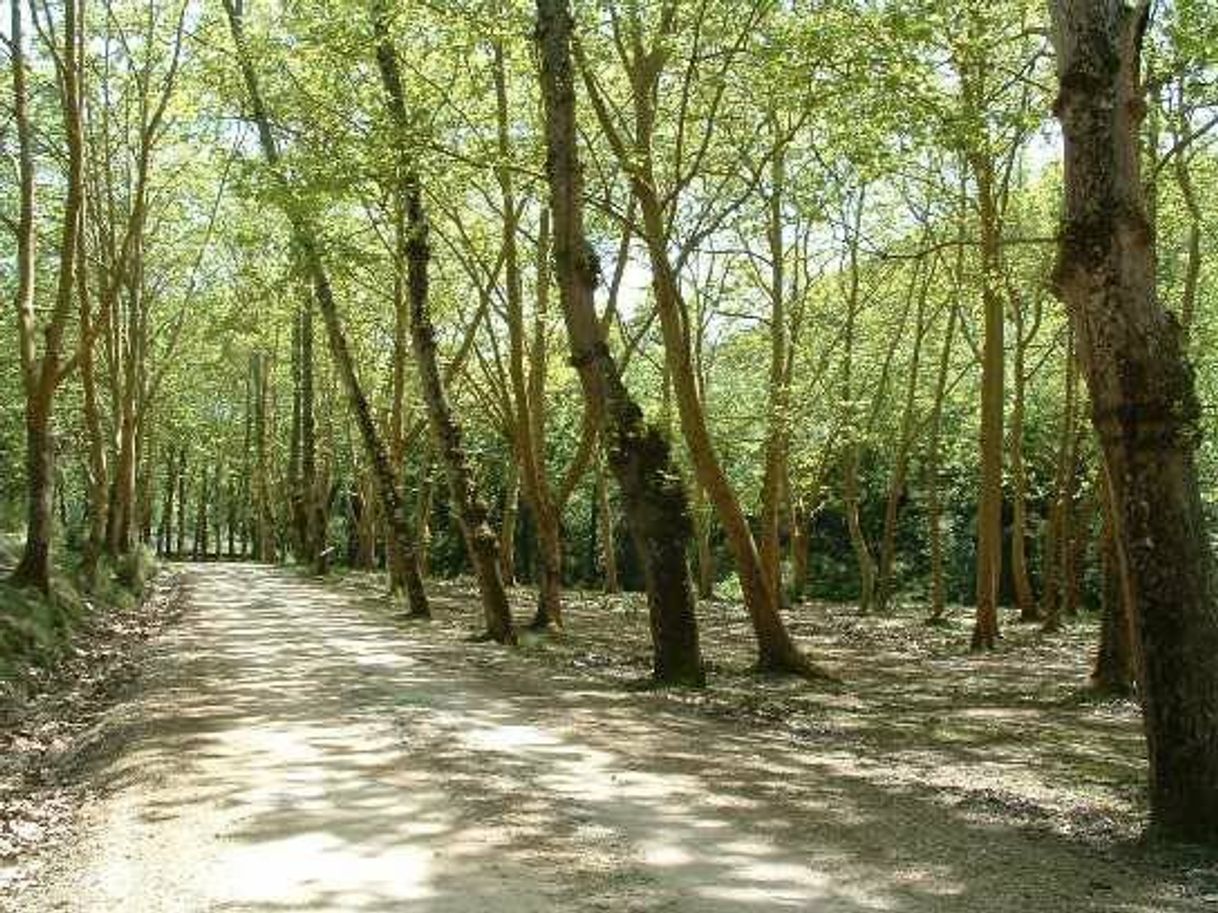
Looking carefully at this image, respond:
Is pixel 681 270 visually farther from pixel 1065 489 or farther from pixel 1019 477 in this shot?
pixel 1019 477

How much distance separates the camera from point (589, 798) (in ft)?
25.1

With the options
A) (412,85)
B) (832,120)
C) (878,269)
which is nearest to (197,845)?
(832,120)

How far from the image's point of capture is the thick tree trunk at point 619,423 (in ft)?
44.5

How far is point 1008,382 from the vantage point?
39.7m

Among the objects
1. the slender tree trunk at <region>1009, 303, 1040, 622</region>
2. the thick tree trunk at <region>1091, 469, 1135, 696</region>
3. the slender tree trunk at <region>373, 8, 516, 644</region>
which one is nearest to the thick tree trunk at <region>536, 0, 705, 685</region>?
the thick tree trunk at <region>1091, 469, 1135, 696</region>

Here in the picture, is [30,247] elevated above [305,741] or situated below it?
above

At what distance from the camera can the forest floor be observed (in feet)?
18.9

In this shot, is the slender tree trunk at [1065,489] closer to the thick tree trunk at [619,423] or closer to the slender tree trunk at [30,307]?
the thick tree trunk at [619,423]

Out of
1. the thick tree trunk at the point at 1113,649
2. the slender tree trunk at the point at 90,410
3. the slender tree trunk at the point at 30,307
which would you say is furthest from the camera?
the slender tree trunk at the point at 90,410

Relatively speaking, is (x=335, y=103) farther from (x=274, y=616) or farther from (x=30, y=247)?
(x=274, y=616)

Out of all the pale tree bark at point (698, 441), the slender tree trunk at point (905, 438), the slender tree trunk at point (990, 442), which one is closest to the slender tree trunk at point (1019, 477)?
the slender tree trunk at point (905, 438)

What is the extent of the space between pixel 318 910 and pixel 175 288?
37921 millimetres

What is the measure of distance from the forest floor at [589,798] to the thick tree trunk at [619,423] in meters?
0.90

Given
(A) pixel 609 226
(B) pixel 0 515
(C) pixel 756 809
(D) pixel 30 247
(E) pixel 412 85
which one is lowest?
(C) pixel 756 809
